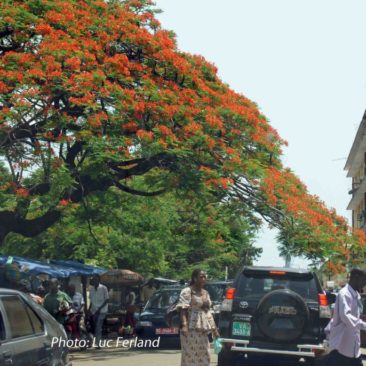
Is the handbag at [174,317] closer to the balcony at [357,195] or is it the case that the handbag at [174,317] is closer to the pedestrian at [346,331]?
the pedestrian at [346,331]

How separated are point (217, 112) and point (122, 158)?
3.33 metres

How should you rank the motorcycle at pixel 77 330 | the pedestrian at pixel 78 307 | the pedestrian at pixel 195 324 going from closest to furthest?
the pedestrian at pixel 195 324 < the motorcycle at pixel 77 330 < the pedestrian at pixel 78 307

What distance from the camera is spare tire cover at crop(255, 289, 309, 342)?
13805 mm

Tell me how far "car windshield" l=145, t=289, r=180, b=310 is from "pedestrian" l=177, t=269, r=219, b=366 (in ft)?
36.5

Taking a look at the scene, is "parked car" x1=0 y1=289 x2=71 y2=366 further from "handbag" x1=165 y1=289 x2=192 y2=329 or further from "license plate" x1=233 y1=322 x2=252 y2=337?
"license plate" x1=233 y1=322 x2=252 y2=337

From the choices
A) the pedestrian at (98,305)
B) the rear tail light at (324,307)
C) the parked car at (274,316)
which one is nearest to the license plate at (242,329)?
the parked car at (274,316)

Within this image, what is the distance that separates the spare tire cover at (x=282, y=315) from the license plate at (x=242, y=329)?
10.7 inches

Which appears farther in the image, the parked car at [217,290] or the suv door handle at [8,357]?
the parked car at [217,290]

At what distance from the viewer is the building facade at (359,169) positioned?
53.8 metres

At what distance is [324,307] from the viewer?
14.4 metres

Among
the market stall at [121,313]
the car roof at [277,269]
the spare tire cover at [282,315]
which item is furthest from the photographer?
the market stall at [121,313]

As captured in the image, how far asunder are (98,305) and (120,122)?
4.95 metres

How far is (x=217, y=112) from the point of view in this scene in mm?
21250

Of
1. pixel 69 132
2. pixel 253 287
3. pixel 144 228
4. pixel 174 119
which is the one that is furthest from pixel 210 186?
pixel 144 228
